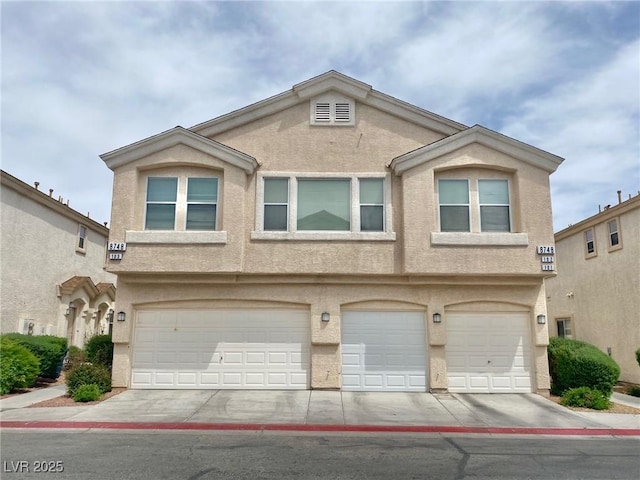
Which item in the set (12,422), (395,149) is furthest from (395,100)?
(12,422)

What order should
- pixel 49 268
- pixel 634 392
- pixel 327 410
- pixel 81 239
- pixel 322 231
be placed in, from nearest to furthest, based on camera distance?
pixel 327 410
pixel 322 231
pixel 634 392
pixel 49 268
pixel 81 239

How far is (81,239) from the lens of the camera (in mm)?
21844

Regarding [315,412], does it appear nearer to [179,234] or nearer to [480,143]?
[179,234]

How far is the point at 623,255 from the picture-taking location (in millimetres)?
17672

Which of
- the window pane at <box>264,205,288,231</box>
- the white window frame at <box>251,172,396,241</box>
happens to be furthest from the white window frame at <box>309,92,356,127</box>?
the window pane at <box>264,205,288,231</box>

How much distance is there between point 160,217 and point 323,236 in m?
4.57

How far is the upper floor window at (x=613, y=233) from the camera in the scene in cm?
1801

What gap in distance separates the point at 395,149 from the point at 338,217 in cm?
265

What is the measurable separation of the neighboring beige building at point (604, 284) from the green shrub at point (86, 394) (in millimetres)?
16783

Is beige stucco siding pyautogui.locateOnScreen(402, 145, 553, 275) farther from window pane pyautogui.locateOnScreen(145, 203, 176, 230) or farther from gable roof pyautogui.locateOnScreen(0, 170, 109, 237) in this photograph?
gable roof pyautogui.locateOnScreen(0, 170, 109, 237)

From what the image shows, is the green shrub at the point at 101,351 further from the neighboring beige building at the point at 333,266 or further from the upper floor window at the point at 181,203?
the upper floor window at the point at 181,203

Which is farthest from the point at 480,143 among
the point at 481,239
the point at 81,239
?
the point at 81,239

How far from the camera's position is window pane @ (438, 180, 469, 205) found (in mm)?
14008

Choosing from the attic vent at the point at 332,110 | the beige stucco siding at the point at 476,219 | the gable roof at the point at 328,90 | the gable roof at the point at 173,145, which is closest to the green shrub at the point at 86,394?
the gable roof at the point at 173,145
